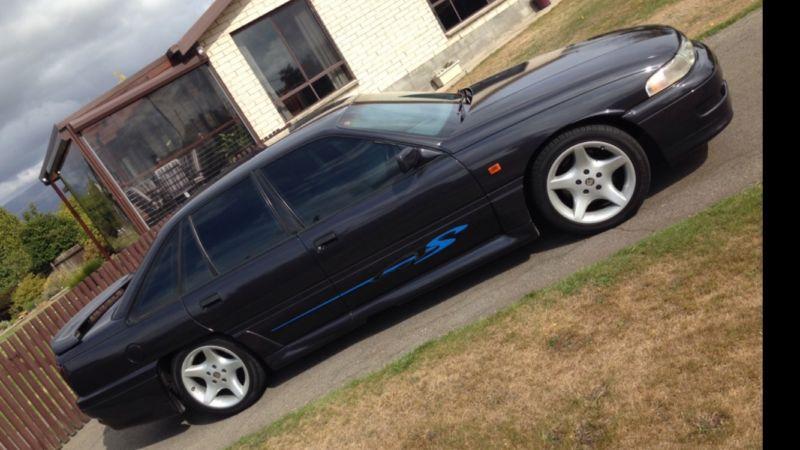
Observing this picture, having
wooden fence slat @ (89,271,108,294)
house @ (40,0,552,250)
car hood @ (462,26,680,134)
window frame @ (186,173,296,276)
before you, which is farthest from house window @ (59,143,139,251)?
car hood @ (462,26,680,134)

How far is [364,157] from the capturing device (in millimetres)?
4695

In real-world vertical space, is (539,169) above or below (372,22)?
below

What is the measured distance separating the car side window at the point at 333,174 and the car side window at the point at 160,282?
1.08m

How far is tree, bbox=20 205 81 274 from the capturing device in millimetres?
31359

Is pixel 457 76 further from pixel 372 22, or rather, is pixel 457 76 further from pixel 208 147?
pixel 208 147

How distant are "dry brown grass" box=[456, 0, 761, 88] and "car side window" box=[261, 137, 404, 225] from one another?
512 centimetres

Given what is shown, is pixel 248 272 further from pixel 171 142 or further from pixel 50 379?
pixel 171 142

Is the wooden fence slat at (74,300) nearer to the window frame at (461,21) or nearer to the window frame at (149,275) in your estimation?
the window frame at (149,275)

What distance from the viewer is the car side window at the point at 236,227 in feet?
15.9

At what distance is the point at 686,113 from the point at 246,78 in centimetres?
1277

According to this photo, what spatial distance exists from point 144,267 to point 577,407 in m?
3.76

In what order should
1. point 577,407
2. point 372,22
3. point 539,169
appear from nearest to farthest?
1. point 577,407
2. point 539,169
3. point 372,22

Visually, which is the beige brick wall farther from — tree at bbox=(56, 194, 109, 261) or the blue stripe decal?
the blue stripe decal

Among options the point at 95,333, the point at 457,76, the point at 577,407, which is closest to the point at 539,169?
the point at 577,407
